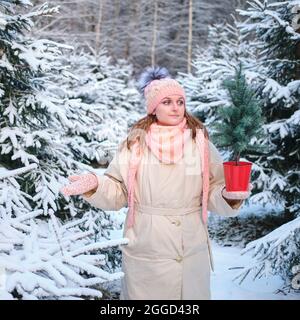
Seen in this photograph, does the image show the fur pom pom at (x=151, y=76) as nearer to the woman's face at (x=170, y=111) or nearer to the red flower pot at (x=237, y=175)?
the woman's face at (x=170, y=111)

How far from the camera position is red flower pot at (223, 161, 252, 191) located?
1982 millimetres

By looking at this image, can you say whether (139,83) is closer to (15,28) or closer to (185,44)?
(15,28)

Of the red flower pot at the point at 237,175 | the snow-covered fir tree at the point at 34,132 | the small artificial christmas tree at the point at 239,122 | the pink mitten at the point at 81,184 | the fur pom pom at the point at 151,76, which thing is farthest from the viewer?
the snow-covered fir tree at the point at 34,132

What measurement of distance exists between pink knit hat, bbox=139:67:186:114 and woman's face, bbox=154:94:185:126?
2 cm

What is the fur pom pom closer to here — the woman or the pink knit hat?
the pink knit hat

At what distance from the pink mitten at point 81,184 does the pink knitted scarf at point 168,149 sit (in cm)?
20

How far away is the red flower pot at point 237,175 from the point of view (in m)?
1.98

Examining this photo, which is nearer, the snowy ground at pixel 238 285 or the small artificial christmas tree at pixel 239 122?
the small artificial christmas tree at pixel 239 122

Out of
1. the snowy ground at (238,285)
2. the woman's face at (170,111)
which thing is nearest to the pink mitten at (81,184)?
the woman's face at (170,111)

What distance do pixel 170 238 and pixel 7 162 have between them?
202cm

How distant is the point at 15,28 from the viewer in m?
3.70

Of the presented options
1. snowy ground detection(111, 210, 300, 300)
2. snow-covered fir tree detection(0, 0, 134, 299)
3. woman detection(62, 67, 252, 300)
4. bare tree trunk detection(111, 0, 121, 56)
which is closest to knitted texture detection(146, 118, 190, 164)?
woman detection(62, 67, 252, 300)
